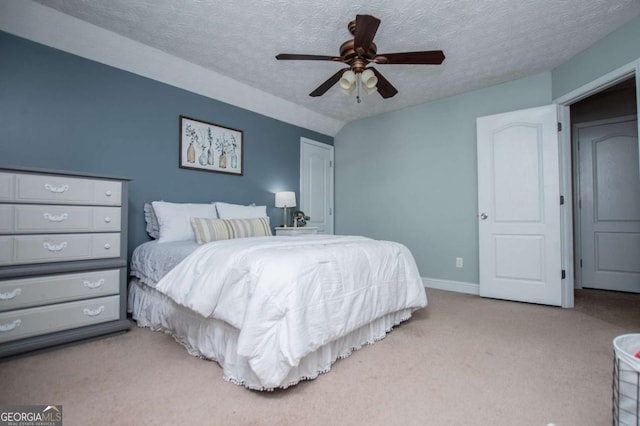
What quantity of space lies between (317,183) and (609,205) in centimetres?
396

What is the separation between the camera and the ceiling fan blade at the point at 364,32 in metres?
1.83

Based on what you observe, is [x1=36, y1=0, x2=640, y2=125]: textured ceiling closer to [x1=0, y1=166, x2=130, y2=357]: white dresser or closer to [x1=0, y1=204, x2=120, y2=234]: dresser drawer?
[x1=0, y1=166, x2=130, y2=357]: white dresser

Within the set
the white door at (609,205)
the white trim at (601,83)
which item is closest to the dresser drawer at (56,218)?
the white trim at (601,83)

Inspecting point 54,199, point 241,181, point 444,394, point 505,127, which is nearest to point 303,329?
point 444,394

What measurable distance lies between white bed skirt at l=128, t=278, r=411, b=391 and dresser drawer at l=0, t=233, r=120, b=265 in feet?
1.66

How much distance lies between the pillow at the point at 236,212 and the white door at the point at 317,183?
1.22 m

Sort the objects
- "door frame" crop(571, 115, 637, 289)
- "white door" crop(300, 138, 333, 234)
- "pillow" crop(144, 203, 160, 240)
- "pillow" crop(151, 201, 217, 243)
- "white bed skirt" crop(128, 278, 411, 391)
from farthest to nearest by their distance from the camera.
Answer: "white door" crop(300, 138, 333, 234), "door frame" crop(571, 115, 637, 289), "pillow" crop(144, 203, 160, 240), "pillow" crop(151, 201, 217, 243), "white bed skirt" crop(128, 278, 411, 391)

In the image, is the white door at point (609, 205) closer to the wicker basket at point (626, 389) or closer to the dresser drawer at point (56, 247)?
the wicker basket at point (626, 389)

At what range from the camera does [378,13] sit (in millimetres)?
2354

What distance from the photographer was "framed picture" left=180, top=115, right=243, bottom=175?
338 cm

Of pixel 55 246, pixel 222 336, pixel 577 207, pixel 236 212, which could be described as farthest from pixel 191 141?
pixel 577 207

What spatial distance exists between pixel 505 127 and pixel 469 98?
0.65m

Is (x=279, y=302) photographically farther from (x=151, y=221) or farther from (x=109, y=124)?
(x=109, y=124)

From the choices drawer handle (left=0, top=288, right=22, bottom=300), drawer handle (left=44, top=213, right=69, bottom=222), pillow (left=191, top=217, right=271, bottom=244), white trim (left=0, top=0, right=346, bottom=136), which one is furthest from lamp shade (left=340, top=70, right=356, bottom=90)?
drawer handle (left=0, top=288, right=22, bottom=300)
